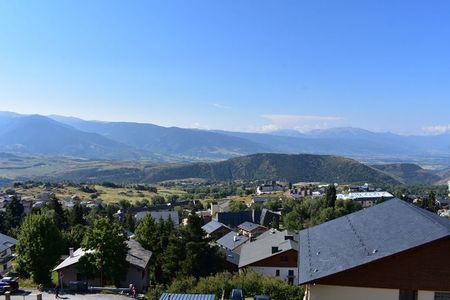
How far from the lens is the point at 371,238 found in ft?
44.3

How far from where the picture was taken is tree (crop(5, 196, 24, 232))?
8956cm

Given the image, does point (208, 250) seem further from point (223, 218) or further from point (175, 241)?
point (223, 218)

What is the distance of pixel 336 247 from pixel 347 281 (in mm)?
1917

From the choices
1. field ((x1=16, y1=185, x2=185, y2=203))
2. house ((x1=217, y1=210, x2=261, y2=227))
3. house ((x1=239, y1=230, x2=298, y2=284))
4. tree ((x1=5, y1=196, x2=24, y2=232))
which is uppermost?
house ((x1=239, y1=230, x2=298, y2=284))

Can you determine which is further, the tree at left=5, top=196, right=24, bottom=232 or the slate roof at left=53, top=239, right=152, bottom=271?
the tree at left=5, top=196, right=24, bottom=232

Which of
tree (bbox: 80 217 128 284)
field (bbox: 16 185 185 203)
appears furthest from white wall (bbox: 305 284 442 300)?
field (bbox: 16 185 185 203)

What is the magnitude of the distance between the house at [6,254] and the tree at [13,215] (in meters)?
24.8

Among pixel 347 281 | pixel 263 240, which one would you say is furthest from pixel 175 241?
pixel 347 281

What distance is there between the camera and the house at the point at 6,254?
53.3m

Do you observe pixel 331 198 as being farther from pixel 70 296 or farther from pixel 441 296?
pixel 441 296

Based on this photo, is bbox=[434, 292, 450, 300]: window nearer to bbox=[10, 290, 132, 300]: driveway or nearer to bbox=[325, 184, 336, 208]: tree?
bbox=[10, 290, 132, 300]: driveway

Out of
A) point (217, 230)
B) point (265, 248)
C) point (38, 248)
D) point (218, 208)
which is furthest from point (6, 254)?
point (218, 208)

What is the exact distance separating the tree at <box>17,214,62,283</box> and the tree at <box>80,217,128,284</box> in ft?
11.7

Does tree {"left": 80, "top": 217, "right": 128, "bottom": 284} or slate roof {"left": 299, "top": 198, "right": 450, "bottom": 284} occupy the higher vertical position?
slate roof {"left": 299, "top": 198, "right": 450, "bottom": 284}
